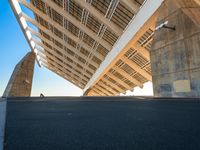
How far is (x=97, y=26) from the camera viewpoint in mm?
14141

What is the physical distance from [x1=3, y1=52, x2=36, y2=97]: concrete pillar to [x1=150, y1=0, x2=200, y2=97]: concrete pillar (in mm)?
11940

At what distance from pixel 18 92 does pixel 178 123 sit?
16.0 m

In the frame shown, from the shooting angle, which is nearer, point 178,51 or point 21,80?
point 178,51

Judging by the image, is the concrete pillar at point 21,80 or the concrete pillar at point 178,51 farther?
the concrete pillar at point 21,80

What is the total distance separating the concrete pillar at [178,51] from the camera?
6.68 meters

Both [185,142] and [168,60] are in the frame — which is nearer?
[185,142]

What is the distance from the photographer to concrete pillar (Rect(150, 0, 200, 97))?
21.9 feet

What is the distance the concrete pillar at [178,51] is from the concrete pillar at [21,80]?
11940 millimetres

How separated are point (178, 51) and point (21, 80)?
13.5 metres

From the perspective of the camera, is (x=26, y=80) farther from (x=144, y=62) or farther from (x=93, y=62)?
(x=144, y=62)

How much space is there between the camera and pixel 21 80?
53.6ft

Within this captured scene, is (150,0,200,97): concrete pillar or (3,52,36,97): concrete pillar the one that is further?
(3,52,36,97): concrete pillar

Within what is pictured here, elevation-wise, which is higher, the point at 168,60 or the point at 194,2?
the point at 194,2

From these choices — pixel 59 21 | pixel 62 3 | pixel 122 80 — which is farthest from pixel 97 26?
pixel 122 80
